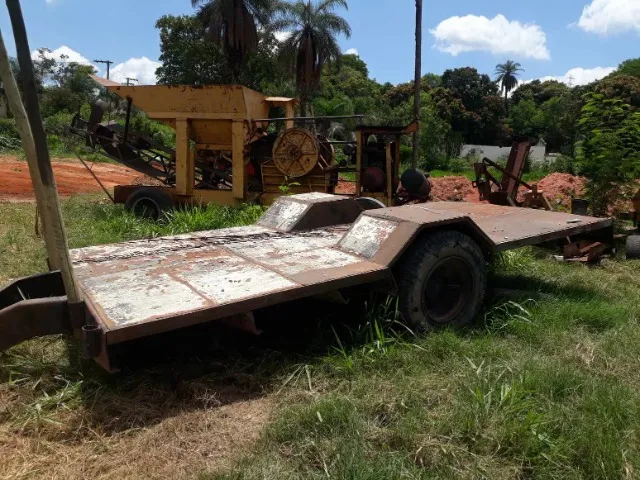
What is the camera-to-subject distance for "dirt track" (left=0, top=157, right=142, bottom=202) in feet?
48.7

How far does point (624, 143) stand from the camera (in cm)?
830

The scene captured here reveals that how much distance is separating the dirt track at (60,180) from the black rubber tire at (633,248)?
12437mm

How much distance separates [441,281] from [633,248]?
3825 millimetres

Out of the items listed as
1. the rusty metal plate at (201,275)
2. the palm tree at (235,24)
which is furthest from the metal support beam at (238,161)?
the palm tree at (235,24)

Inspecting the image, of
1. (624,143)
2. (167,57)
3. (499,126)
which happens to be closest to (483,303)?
(624,143)

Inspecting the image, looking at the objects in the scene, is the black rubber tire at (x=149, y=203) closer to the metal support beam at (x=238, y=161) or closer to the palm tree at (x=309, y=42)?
the metal support beam at (x=238, y=161)

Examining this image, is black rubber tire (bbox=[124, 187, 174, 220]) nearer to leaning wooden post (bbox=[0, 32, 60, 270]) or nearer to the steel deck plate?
the steel deck plate

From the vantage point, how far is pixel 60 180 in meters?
18.3

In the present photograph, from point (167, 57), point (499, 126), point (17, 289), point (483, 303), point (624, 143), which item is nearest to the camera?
point (17, 289)

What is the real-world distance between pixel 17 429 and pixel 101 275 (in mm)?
1098

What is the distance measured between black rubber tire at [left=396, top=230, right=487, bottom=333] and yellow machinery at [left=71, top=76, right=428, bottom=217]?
4841mm

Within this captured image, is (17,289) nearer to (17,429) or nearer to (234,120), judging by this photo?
(17,429)

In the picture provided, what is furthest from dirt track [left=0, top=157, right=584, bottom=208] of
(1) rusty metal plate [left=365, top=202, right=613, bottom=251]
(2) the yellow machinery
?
(1) rusty metal plate [left=365, top=202, right=613, bottom=251]

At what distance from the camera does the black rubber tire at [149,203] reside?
9.55 m
